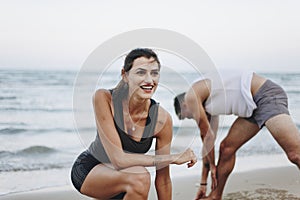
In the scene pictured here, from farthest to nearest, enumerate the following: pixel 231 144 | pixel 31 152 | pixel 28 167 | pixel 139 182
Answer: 1. pixel 31 152
2. pixel 28 167
3. pixel 231 144
4. pixel 139 182

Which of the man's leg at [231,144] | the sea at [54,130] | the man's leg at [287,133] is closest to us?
the sea at [54,130]

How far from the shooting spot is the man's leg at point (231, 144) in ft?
9.91

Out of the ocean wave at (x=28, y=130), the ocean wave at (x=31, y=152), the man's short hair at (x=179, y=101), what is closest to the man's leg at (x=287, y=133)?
Result: the man's short hair at (x=179, y=101)

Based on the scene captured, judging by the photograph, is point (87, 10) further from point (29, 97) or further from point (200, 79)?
point (200, 79)

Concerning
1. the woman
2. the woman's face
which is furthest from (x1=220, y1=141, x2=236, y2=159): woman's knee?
the woman's face

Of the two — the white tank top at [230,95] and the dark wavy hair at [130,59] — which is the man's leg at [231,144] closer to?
the white tank top at [230,95]

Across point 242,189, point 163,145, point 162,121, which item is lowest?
point 242,189

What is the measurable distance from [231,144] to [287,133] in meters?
0.35

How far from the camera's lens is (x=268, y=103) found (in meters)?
2.90

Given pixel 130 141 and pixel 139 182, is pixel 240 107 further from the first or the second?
pixel 139 182

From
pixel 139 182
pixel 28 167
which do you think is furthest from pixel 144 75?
pixel 28 167

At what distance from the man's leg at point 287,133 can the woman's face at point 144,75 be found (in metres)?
0.85

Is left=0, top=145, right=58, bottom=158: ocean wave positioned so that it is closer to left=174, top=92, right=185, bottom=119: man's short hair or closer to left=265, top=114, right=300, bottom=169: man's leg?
left=174, top=92, right=185, bottom=119: man's short hair

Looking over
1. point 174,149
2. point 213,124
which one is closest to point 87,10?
point 213,124
